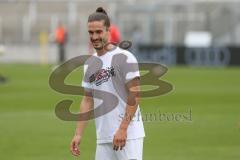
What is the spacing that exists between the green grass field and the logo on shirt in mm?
4805

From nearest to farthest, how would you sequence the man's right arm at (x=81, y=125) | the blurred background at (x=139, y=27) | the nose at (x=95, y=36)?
the nose at (x=95, y=36) → the man's right arm at (x=81, y=125) → the blurred background at (x=139, y=27)

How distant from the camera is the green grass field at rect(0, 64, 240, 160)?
41.3 feet

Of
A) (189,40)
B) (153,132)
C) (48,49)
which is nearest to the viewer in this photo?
(153,132)

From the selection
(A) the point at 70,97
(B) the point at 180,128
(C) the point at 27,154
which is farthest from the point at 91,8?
(C) the point at 27,154

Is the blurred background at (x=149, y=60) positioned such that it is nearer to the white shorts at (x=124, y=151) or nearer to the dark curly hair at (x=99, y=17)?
the white shorts at (x=124, y=151)

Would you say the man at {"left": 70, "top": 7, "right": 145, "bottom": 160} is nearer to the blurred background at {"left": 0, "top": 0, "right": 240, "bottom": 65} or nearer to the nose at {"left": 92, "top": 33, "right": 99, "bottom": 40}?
the nose at {"left": 92, "top": 33, "right": 99, "bottom": 40}

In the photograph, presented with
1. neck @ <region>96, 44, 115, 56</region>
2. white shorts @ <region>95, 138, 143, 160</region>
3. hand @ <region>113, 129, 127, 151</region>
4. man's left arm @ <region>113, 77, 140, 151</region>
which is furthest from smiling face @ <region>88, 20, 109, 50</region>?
white shorts @ <region>95, 138, 143, 160</region>

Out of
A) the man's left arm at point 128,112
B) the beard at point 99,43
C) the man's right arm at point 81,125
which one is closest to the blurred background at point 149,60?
the man's right arm at point 81,125

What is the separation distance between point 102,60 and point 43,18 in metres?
41.7

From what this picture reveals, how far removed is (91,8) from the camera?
162 ft

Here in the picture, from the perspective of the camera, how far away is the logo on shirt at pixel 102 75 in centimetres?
721

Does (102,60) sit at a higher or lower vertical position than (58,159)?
higher

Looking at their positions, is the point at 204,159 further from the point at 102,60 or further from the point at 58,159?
the point at 102,60

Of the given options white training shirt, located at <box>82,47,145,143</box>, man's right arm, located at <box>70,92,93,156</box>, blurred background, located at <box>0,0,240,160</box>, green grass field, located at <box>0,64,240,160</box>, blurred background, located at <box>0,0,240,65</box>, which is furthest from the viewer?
blurred background, located at <box>0,0,240,65</box>
